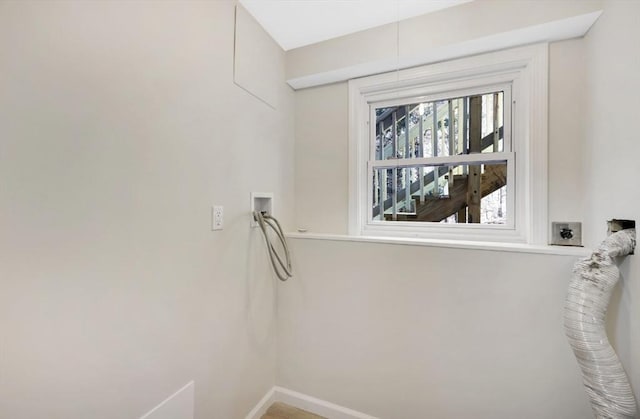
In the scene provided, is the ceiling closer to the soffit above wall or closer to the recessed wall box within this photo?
the soffit above wall

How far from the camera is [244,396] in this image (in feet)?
4.62

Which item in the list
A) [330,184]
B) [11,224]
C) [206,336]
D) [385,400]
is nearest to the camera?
[11,224]

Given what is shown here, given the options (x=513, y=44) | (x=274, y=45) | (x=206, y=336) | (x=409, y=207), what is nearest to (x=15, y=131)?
(x=206, y=336)

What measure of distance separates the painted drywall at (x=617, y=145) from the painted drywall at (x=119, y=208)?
1.53m

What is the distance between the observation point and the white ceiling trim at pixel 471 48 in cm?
120

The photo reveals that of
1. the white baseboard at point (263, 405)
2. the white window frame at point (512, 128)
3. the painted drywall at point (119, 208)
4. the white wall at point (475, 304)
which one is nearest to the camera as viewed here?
the painted drywall at point (119, 208)

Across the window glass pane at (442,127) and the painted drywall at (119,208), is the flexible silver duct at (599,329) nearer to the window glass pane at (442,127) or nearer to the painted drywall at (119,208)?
the window glass pane at (442,127)

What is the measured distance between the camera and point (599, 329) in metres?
0.93

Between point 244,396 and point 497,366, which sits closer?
point 497,366

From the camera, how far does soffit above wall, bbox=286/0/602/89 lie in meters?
1.19

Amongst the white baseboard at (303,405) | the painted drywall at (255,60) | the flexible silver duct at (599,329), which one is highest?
the painted drywall at (255,60)

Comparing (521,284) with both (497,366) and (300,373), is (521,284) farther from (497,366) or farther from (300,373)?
(300,373)

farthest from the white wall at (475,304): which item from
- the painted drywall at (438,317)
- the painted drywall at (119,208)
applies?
the painted drywall at (119,208)

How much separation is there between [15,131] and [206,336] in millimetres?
943
